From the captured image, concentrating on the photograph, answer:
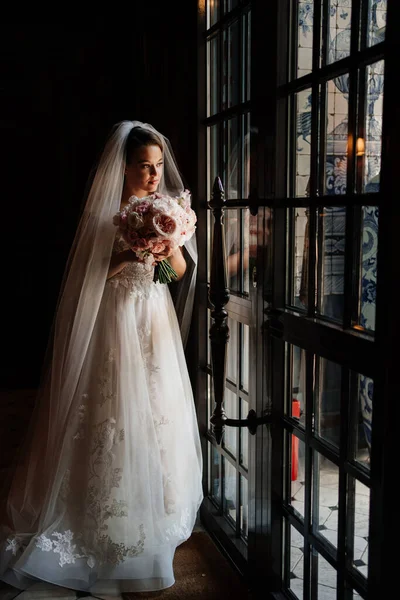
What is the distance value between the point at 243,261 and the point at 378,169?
0.95 metres

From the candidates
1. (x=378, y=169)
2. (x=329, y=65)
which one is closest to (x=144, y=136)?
(x=329, y=65)

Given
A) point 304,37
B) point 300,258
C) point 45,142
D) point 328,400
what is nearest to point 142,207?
point 300,258

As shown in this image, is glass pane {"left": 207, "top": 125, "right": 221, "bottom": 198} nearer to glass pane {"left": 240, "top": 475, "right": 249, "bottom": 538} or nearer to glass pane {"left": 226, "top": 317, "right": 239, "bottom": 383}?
glass pane {"left": 226, "top": 317, "right": 239, "bottom": 383}

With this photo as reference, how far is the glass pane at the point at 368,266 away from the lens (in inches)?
61.6

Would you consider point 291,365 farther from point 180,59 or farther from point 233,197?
point 180,59

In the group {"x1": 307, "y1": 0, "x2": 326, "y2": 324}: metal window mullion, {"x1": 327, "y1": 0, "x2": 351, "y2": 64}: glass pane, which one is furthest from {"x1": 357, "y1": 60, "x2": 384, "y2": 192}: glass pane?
{"x1": 307, "y1": 0, "x2": 326, "y2": 324}: metal window mullion

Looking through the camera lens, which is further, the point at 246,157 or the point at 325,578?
the point at 246,157

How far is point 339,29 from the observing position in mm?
1688

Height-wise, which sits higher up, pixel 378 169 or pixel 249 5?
pixel 249 5

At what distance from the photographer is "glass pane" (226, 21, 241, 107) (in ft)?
7.89

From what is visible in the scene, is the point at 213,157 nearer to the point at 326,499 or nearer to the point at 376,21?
the point at 376,21

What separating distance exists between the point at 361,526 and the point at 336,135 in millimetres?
1032

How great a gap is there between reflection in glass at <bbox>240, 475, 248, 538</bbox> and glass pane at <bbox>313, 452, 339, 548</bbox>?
632 millimetres

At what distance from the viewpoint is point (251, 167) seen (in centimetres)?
221
